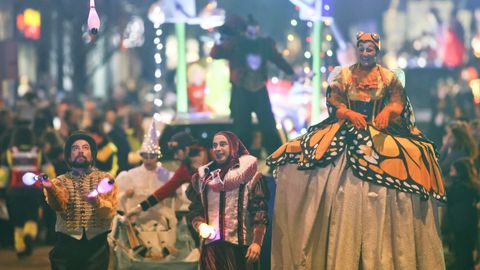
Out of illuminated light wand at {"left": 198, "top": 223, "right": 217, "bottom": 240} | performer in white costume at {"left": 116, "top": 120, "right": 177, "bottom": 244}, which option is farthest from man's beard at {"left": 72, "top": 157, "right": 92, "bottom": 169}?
performer in white costume at {"left": 116, "top": 120, "right": 177, "bottom": 244}

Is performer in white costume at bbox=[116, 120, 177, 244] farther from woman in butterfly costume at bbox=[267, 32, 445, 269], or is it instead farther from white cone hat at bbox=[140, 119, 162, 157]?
woman in butterfly costume at bbox=[267, 32, 445, 269]

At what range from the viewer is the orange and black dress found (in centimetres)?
1061

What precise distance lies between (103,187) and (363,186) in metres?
2.12

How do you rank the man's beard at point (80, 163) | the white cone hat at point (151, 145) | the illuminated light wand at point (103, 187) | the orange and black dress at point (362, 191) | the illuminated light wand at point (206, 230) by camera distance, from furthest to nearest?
the white cone hat at point (151, 145), the orange and black dress at point (362, 191), the man's beard at point (80, 163), the illuminated light wand at point (206, 230), the illuminated light wand at point (103, 187)

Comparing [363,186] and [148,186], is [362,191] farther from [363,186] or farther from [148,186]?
[148,186]

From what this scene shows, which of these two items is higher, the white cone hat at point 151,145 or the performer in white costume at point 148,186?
the white cone hat at point 151,145

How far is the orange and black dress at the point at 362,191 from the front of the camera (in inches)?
418

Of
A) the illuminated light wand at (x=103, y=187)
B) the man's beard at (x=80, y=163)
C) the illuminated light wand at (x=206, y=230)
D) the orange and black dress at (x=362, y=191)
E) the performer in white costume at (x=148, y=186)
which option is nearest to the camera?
the illuminated light wand at (x=103, y=187)

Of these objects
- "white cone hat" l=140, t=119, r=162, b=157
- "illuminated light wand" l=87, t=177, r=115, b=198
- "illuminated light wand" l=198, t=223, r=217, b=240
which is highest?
"white cone hat" l=140, t=119, r=162, b=157

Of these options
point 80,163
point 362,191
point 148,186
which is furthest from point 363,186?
point 148,186

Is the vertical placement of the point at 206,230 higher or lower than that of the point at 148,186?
→ lower

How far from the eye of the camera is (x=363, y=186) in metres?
10.6

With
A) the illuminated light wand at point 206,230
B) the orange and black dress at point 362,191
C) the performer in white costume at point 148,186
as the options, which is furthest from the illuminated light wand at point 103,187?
the performer in white costume at point 148,186

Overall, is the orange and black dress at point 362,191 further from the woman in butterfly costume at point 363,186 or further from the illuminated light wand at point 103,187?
the illuminated light wand at point 103,187
